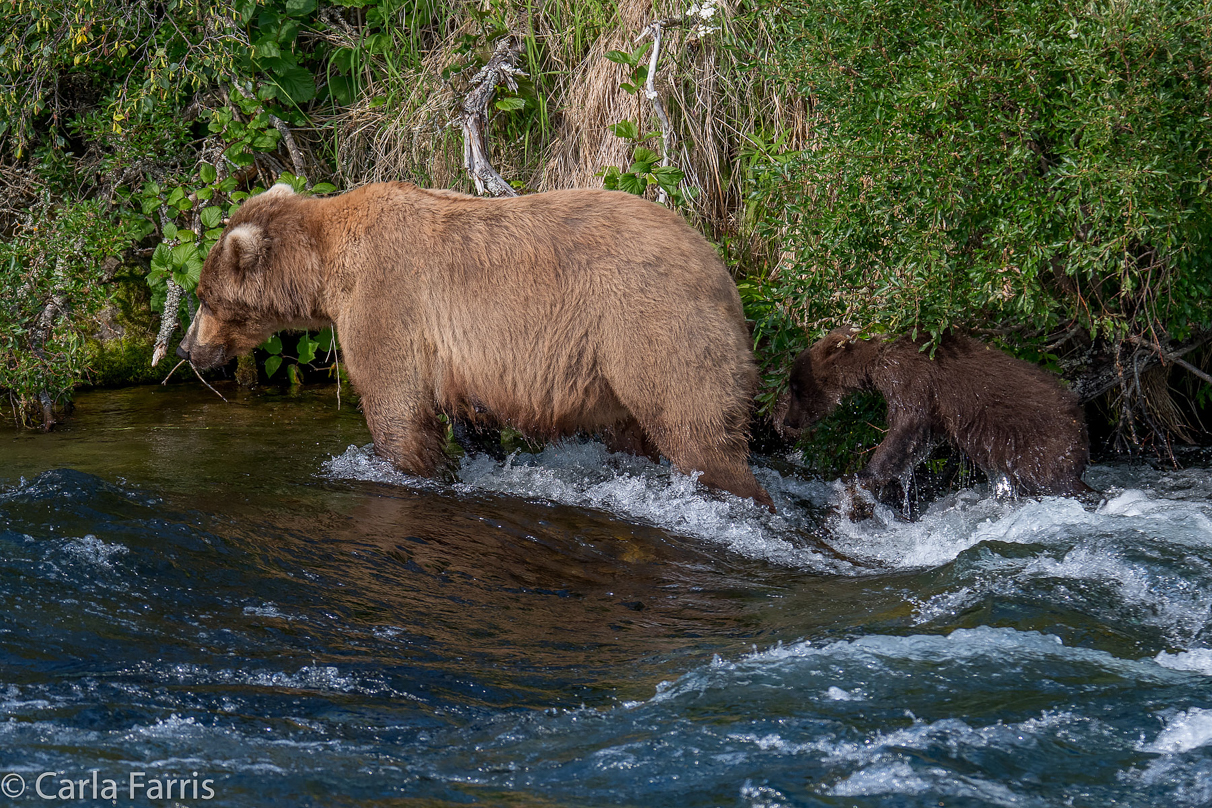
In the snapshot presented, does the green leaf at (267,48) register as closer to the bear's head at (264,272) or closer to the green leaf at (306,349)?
the green leaf at (306,349)

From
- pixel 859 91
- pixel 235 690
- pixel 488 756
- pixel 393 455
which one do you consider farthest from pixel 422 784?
pixel 859 91

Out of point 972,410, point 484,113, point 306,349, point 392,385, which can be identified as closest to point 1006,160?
point 972,410

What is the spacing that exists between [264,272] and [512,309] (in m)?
1.60

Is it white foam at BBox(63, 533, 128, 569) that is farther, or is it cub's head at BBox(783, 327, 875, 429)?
cub's head at BBox(783, 327, 875, 429)

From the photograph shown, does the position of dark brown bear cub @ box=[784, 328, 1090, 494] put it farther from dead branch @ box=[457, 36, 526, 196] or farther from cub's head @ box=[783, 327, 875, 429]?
dead branch @ box=[457, 36, 526, 196]

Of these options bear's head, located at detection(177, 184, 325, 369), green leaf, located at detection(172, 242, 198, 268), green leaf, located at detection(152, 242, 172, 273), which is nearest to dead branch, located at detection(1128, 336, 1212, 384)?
bear's head, located at detection(177, 184, 325, 369)

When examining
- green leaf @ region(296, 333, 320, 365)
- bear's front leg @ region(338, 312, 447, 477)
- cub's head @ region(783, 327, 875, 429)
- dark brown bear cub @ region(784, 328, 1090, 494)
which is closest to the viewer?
dark brown bear cub @ region(784, 328, 1090, 494)

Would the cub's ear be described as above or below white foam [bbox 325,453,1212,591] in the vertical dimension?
above

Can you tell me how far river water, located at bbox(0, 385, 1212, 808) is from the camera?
2979 mm

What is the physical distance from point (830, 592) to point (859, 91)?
2.38 m

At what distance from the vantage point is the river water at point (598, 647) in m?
2.98

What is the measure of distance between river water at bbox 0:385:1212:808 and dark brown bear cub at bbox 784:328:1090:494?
0.24 meters

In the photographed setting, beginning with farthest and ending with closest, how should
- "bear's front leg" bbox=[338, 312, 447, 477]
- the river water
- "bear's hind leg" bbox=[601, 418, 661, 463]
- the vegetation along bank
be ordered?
"bear's hind leg" bbox=[601, 418, 661, 463] < "bear's front leg" bbox=[338, 312, 447, 477] < the vegetation along bank < the river water

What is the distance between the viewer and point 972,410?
5473 millimetres
